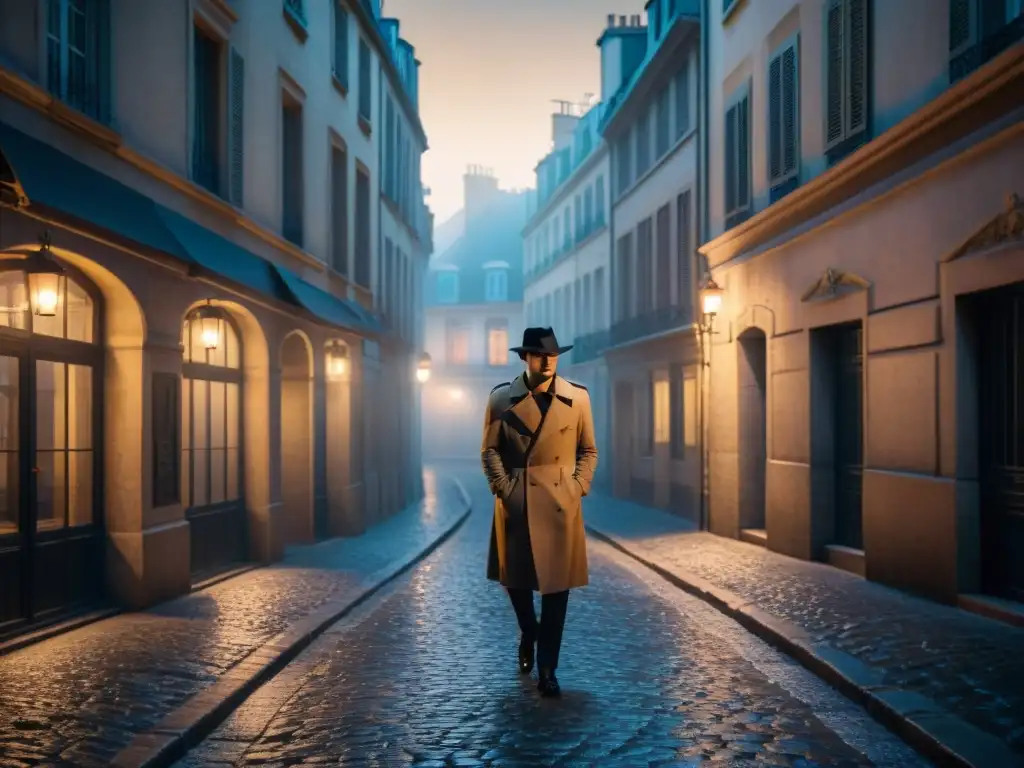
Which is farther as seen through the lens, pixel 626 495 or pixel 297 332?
pixel 626 495

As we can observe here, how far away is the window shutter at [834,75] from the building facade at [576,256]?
16.1 m

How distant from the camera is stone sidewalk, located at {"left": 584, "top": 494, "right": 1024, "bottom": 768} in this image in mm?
5379

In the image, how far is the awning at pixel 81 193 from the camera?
22.5ft

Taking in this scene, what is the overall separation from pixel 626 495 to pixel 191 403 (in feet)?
55.8

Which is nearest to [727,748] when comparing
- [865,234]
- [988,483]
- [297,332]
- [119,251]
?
[988,483]

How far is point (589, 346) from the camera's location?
31719 millimetres

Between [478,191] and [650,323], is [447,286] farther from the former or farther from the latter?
[650,323]

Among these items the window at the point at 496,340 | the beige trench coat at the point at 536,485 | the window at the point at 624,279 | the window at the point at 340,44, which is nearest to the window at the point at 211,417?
the beige trench coat at the point at 536,485

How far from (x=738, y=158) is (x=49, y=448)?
10.9m

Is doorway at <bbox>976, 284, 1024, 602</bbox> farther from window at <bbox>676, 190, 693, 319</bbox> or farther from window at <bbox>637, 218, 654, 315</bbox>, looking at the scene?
window at <bbox>637, 218, 654, 315</bbox>

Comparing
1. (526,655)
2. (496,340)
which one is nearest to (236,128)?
(526,655)

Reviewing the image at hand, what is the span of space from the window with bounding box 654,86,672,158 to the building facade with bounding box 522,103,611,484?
5.81 meters

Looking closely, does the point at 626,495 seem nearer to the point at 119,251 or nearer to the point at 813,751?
the point at 119,251

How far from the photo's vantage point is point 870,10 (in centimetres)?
1150
